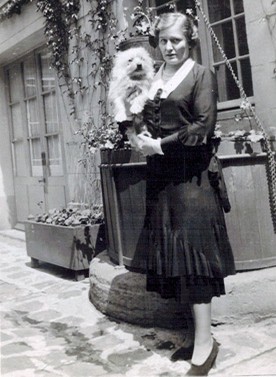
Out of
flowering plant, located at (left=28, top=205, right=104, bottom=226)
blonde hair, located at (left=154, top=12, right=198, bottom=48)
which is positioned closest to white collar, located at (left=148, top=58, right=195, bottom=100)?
blonde hair, located at (left=154, top=12, right=198, bottom=48)

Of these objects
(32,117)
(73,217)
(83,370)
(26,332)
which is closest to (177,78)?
(83,370)

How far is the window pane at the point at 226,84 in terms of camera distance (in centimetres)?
421

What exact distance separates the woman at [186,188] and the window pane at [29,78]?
17.9ft

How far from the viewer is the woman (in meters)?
2.53

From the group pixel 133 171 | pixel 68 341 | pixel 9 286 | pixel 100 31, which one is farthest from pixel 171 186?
pixel 100 31

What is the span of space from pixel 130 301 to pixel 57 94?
3823 mm

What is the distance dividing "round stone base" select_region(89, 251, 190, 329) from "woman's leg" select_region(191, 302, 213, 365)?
37 centimetres

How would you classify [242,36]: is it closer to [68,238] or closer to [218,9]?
[218,9]

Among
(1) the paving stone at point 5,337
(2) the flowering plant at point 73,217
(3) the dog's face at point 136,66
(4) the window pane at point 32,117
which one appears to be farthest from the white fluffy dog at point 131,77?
(4) the window pane at point 32,117

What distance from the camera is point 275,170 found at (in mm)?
3420

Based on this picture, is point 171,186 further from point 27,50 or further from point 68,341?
point 27,50

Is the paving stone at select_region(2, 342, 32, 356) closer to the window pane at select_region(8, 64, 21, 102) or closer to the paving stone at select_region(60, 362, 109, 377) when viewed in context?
the paving stone at select_region(60, 362, 109, 377)

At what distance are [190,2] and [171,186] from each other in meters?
2.67

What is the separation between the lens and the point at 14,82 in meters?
8.36
